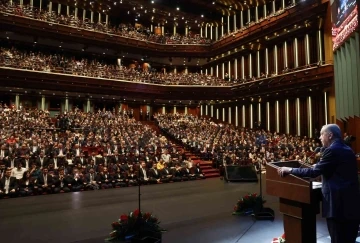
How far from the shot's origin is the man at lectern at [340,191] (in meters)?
2.09

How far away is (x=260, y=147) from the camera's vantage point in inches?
540

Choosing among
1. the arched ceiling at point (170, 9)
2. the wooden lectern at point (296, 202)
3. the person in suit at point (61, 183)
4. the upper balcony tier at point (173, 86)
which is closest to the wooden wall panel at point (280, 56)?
the upper balcony tier at point (173, 86)

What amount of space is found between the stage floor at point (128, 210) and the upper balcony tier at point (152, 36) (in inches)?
520

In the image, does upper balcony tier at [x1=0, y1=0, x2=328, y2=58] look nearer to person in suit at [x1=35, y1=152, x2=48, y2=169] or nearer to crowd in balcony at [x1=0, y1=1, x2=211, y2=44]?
crowd in balcony at [x1=0, y1=1, x2=211, y2=44]

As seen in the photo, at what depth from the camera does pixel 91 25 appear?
2022 centimetres

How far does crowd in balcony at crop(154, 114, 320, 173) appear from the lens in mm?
12394

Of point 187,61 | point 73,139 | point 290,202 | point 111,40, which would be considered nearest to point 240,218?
point 290,202

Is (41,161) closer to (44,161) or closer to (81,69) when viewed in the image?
(44,161)

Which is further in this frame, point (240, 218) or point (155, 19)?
point (155, 19)

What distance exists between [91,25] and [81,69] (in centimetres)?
379

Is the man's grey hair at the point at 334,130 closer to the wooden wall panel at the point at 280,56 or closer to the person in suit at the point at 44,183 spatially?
the person in suit at the point at 44,183

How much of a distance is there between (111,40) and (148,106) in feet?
18.8

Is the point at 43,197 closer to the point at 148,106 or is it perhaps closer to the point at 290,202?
the point at 290,202

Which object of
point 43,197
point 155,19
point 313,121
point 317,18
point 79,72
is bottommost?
point 43,197
